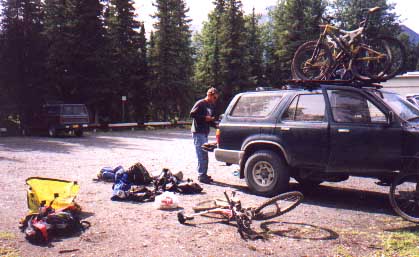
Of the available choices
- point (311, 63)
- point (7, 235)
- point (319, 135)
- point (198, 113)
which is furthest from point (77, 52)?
point (7, 235)

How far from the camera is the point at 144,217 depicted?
650cm

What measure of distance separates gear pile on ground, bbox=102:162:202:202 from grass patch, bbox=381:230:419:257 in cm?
373

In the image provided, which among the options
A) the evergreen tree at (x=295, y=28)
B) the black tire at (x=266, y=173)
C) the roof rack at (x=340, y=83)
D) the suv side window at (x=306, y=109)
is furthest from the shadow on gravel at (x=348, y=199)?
the evergreen tree at (x=295, y=28)

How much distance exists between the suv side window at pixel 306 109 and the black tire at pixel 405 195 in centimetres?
169

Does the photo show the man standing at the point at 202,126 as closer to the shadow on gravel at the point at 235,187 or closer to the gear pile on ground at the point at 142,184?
the shadow on gravel at the point at 235,187

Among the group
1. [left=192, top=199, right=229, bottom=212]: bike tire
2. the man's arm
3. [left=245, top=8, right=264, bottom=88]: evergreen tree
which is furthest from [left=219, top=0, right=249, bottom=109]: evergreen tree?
[left=192, top=199, right=229, bottom=212]: bike tire

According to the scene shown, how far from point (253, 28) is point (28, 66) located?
28670 mm

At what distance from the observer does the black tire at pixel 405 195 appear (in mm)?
6258

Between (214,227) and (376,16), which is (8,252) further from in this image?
(376,16)

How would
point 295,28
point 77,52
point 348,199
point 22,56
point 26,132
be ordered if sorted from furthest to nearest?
point 295,28 → point 77,52 → point 22,56 → point 26,132 → point 348,199

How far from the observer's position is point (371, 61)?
7984mm

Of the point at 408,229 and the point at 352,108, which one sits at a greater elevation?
the point at 352,108

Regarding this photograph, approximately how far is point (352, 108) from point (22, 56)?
2657 centimetres

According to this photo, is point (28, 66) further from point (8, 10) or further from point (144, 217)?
point (144, 217)
